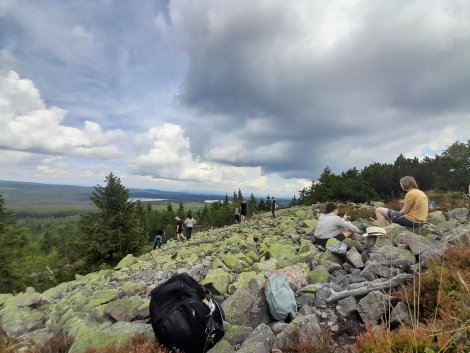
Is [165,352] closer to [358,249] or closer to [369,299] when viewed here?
[369,299]

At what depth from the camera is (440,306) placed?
3979 mm

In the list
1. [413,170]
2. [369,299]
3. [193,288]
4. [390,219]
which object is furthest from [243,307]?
[413,170]

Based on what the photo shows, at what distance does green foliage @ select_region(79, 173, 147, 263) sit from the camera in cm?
3084

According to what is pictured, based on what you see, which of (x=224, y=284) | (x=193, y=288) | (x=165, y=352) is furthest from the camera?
(x=224, y=284)

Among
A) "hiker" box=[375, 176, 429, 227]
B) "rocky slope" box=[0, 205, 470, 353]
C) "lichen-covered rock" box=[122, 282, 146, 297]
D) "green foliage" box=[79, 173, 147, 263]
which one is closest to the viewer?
"rocky slope" box=[0, 205, 470, 353]

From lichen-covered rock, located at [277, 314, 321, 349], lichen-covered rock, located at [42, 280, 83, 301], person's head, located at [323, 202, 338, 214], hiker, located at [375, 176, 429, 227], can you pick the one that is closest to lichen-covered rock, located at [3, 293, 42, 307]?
lichen-covered rock, located at [42, 280, 83, 301]

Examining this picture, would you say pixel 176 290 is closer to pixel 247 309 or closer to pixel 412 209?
pixel 247 309

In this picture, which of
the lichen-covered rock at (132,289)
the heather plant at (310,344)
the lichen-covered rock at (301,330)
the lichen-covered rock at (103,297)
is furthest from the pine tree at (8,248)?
the heather plant at (310,344)

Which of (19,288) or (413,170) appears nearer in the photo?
(19,288)

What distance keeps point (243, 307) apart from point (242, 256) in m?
4.14

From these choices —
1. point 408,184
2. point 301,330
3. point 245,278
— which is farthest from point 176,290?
A: point 408,184

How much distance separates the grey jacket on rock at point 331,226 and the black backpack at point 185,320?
537cm

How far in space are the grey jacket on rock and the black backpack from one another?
537 centimetres

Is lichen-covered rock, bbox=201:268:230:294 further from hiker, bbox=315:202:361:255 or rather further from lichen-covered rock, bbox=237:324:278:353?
hiker, bbox=315:202:361:255
